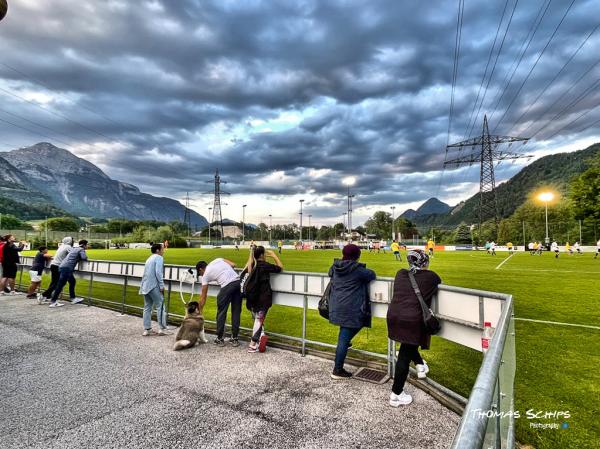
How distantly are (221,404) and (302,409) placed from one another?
952 mm

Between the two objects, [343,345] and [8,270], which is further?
[8,270]

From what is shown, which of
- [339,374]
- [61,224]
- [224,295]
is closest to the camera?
[339,374]

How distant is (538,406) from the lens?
4.21 metres

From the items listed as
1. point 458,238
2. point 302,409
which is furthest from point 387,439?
point 458,238

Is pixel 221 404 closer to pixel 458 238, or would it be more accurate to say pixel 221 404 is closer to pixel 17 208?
pixel 458 238

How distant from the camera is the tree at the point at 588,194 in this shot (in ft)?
202

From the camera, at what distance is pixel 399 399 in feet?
13.6

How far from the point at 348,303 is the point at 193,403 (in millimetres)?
2344

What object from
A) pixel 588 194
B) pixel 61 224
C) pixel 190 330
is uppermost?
pixel 588 194

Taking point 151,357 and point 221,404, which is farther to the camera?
point 151,357

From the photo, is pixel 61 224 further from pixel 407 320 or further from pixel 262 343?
pixel 407 320

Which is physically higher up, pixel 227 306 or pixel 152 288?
pixel 152 288

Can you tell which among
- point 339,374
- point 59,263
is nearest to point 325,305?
point 339,374

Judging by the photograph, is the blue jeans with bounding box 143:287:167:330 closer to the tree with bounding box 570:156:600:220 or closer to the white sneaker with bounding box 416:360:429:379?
the white sneaker with bounding box 416:360:429:379
